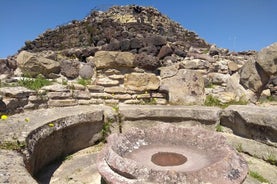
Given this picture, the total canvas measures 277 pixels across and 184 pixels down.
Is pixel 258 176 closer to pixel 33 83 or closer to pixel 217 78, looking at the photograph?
pixel 217 78

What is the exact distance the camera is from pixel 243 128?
3.71m

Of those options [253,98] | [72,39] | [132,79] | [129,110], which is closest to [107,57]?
[132,79]

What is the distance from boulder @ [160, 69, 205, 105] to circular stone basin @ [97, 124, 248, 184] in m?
1.63

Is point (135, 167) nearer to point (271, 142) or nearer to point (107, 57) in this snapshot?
point (271, 142)

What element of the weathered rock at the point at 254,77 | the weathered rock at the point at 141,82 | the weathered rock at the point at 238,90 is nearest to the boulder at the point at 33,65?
the weathered rock at the point at 141,82

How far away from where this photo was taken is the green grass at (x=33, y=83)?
450 centimetres

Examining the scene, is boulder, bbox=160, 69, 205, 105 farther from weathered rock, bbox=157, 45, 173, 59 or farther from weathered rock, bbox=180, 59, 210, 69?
weathered rock, bbox=157, 45, 173, 59

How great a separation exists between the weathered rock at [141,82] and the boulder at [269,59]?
79.9 inches

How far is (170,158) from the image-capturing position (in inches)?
112

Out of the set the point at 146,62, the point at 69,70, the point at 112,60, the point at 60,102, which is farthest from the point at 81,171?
the point at 146,62

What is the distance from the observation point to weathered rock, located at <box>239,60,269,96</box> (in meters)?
5.16

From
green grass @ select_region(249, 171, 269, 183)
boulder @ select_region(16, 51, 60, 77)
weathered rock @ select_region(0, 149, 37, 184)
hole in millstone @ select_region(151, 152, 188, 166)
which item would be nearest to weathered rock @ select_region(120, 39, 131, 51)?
boulder @ select_region(16, 51, 60, 77)

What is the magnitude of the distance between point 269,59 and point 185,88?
5.54 feet

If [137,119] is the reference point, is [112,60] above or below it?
above
